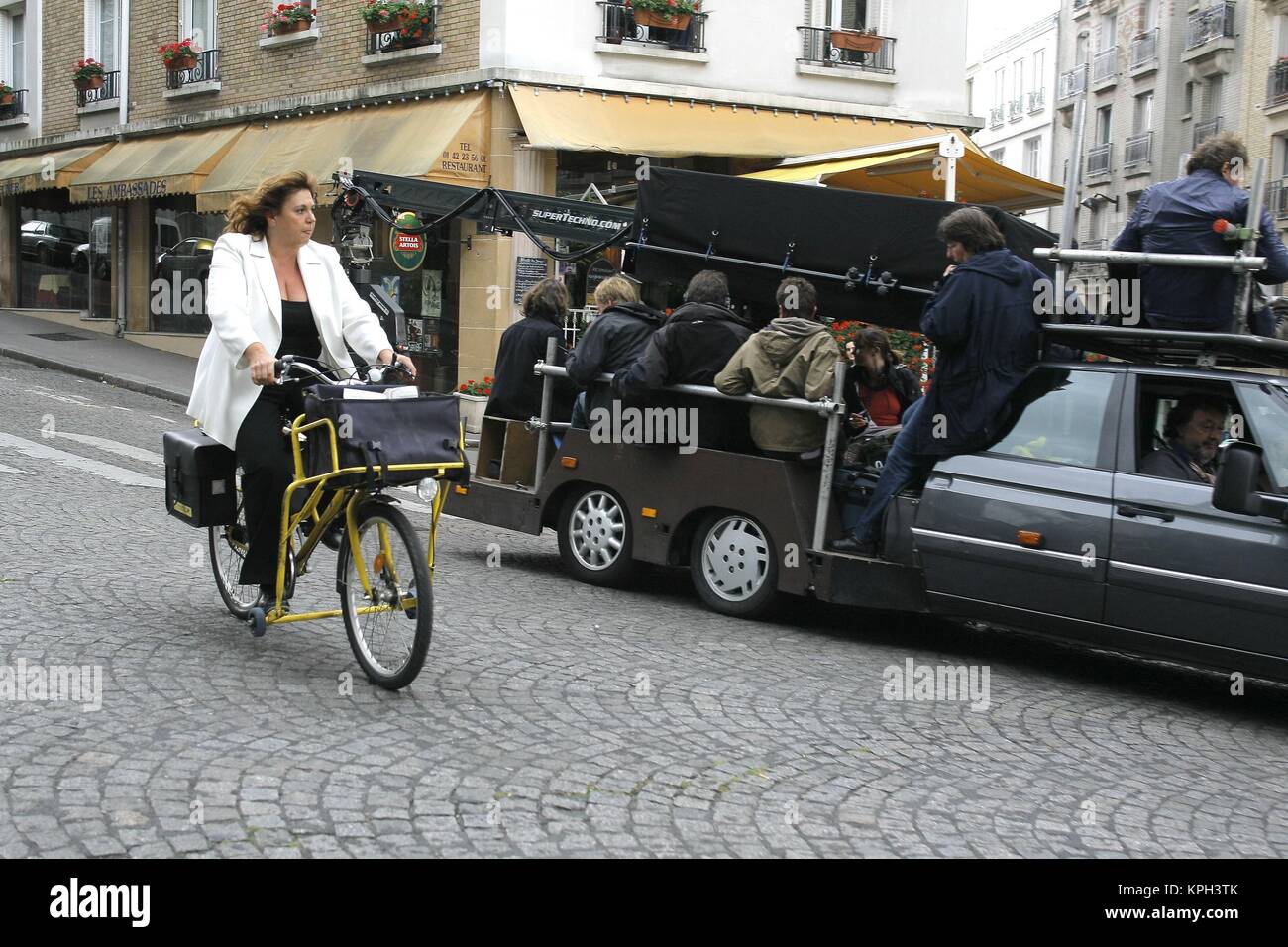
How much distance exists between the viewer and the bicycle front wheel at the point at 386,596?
5363mm

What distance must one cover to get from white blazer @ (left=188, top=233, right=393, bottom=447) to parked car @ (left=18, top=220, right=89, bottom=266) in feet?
80.8

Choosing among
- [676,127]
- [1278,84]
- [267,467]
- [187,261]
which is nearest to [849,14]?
[676,127]

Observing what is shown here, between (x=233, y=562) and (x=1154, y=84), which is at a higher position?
(x=1154, y=84)

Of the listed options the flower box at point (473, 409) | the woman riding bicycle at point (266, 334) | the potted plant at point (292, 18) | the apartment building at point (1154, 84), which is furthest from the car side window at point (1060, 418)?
the apartment building at point (1154, 84)

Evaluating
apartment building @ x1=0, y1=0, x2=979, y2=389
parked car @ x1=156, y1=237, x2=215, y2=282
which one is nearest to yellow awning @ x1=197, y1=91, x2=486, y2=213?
apartment building @ x1=0, y1=0, x2=979, y2=389

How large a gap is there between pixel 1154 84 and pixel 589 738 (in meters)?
46.8

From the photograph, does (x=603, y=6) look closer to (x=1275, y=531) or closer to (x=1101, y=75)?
(x=1275, y=531)

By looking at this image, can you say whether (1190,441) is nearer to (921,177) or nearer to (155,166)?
(921,177)

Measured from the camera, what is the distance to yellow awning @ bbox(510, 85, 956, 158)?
63.1ft

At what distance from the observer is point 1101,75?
5047cm

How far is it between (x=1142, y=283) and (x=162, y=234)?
74.8 ft

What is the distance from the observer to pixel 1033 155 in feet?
196

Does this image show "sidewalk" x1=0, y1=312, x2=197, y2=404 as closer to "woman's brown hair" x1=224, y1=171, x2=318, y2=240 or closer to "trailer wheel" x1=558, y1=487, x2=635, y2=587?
"trailer wheel" x1=558, y1=487, x2=635, y2=587
